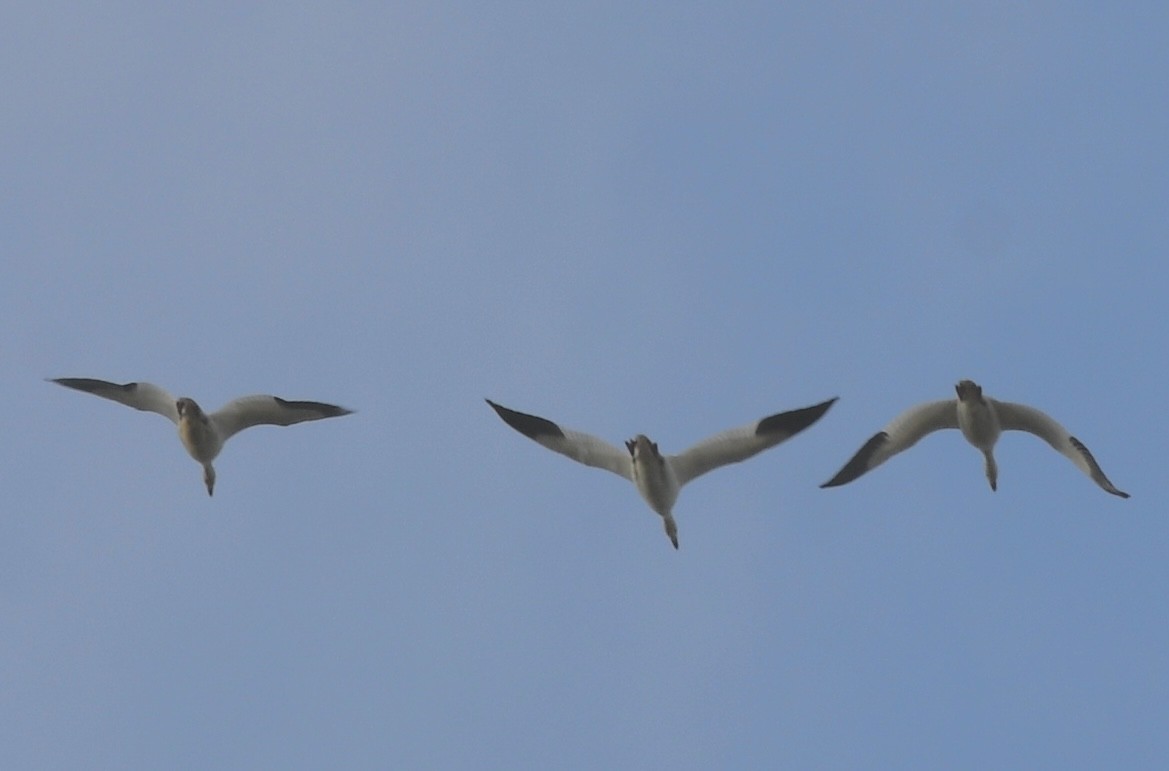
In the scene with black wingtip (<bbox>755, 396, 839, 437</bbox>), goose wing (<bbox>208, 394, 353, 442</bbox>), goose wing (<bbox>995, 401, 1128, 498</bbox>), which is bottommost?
goose wing (<bbox>995, 401, 1128, 498</bbox>)

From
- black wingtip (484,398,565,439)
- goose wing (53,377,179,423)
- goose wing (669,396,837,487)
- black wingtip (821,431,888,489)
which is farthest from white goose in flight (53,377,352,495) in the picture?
black wingtip (821,431,888,489)

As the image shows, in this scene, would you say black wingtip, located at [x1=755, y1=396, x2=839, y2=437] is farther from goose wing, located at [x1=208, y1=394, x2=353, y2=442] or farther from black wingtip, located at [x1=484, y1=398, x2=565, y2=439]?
goose wing, located at [x1=208, y1=394, x2=353, y2=442]

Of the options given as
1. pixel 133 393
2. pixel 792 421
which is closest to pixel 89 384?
pixel 133 393

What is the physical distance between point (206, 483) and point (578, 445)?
602 centimetres

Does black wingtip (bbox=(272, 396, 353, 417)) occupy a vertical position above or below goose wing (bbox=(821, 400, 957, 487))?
above

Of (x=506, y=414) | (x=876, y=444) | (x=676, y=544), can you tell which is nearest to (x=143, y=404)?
(x=506, y=414)

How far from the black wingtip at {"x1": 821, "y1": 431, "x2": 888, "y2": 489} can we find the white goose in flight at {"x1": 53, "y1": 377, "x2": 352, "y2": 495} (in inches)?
251

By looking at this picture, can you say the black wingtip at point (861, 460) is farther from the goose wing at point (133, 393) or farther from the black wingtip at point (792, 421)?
the goose wing at point (133, 393)

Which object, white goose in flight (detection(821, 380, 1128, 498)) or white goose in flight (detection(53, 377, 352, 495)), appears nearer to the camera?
white goose in flight (detection(821, 380, 1128, 498))

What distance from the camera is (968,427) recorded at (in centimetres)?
2431

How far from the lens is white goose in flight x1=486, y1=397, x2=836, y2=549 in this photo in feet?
75.9

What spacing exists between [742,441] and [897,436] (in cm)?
236

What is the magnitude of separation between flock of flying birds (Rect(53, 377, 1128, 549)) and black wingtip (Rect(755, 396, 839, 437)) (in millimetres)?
12

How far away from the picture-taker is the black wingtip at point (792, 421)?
909 inches
